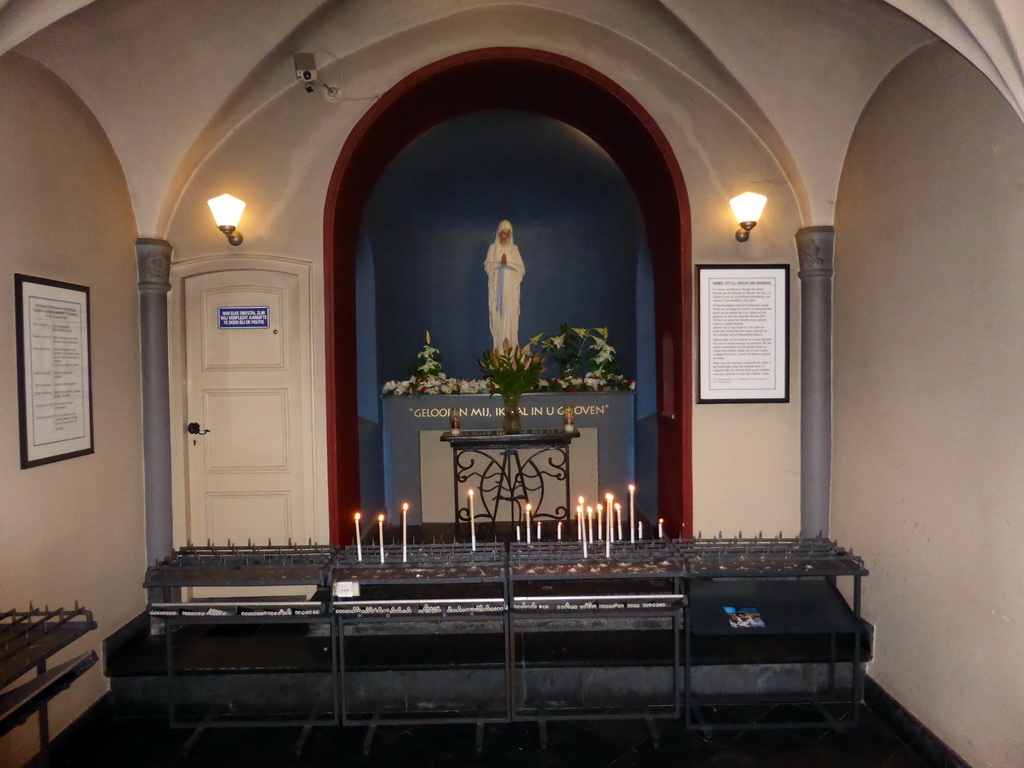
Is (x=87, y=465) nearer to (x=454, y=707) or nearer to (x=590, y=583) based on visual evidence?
(x=454, y=707)

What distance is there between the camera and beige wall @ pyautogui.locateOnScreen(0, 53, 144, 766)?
331cm

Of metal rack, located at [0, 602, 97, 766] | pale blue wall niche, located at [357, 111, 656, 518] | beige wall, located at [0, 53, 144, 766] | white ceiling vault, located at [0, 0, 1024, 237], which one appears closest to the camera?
metal rack, located at [0, 602, 97, 766]

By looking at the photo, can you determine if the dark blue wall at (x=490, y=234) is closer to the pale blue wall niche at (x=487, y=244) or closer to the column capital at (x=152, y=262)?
the pale blue wall niche at (x=487, y=244)

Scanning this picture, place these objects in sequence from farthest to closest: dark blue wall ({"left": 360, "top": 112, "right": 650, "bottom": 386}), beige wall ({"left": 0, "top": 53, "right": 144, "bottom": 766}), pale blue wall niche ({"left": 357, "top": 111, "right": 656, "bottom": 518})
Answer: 1. dark blue wall ({"left": 360, "top": 112, "right": 650, "bottom": 386})
2. pale blue wall niche ({"left": 357, "top": 111, "right": 656, "bottom": 518})
3. beige wall ({"left": 0, "top": 53, "right": 144, "bottom": 766})

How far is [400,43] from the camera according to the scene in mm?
4758

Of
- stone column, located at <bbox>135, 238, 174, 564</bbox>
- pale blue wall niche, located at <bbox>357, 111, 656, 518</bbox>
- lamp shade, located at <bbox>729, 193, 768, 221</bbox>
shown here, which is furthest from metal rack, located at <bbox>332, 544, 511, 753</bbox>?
lamp shade, located at <bbox>729, 193, 768, 221</bbox>

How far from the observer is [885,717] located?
374 cm

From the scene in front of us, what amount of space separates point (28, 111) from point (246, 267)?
1527 millimetres

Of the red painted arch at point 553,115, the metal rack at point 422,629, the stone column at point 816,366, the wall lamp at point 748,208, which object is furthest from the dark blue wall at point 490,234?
the metal rack at point 422,629

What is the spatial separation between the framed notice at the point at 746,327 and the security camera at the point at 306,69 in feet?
9.60

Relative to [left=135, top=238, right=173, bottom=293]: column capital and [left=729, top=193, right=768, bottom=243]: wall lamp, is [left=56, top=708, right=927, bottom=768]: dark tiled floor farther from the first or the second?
[left=729, top=193, right=768, bottom=243]: wall lamp

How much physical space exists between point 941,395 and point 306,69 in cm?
420

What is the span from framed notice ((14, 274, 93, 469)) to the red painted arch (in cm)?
150

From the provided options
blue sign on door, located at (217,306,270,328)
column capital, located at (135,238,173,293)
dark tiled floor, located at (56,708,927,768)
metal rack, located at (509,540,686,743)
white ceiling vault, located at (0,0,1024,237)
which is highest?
white ceiling vault, located at (0,0,1024,237)
